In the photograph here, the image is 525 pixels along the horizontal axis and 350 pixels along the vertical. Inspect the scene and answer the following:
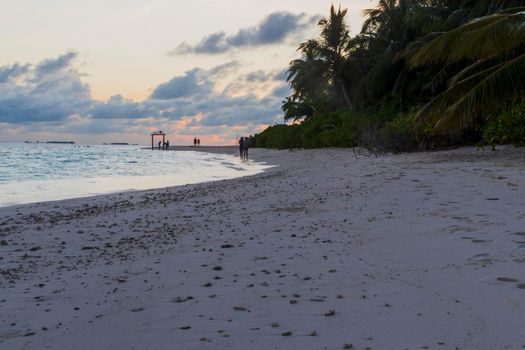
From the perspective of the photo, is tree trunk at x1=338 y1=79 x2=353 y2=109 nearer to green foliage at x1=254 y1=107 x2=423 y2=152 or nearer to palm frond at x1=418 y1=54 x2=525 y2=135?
green foliage at x1=254 y1=107 x2=423 y2=152

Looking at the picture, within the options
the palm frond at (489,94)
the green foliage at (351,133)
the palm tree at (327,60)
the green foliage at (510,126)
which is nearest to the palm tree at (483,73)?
the palm frond at (489,94)

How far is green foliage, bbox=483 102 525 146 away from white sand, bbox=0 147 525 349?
597 centimetres

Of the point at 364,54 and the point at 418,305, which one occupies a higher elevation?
the point at 364,54

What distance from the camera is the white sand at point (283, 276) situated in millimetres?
2965

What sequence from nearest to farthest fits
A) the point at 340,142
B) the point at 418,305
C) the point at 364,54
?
1. the point at 418,305
2. the point at 340,142
3. the point at 364,54

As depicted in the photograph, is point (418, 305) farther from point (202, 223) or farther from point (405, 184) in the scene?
point (405, 184)

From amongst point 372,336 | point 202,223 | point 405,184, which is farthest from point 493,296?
point 405,184

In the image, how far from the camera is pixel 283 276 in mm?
4176

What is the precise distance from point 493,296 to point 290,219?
379cm

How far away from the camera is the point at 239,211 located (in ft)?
26.5

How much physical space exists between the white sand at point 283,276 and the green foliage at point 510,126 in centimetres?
597

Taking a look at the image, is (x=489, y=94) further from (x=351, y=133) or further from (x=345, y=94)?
(x=345, y=94)

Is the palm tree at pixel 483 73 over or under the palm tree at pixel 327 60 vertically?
under

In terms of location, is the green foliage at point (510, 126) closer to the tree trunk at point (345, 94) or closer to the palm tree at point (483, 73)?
the palm tree at point (483, 73)
